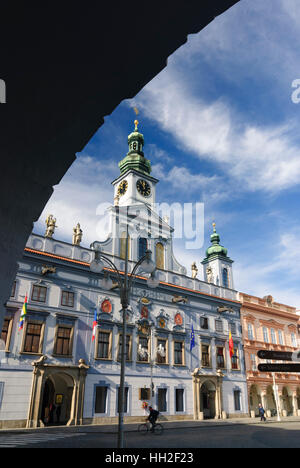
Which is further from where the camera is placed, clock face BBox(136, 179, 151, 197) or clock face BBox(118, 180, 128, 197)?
clock face BBox(118, 180, 128, 197)

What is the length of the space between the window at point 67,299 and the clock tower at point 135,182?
10767mm

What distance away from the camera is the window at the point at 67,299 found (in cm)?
2538

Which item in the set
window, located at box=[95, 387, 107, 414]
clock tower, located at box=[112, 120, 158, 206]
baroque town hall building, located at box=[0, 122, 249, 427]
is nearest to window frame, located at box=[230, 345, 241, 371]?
baroque town hall building, located at box=[0, 122, 249, 427]

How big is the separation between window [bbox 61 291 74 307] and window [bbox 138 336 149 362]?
264 inches

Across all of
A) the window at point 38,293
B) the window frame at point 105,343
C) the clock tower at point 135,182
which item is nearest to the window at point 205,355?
the window frame at point 105,343

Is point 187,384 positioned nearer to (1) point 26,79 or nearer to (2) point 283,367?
(2) point 283,367

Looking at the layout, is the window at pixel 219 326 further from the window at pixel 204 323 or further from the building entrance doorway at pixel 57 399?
the building entrance doorway at pixel 57 399

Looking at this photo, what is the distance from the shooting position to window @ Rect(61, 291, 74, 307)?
25375 mm

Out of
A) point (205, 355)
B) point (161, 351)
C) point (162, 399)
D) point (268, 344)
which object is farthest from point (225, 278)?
point (162, 399)

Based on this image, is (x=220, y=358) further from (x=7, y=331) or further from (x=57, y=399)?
(x=7, y=331)

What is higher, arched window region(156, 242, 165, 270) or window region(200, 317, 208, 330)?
arched window region(156, 242, 165, 270)

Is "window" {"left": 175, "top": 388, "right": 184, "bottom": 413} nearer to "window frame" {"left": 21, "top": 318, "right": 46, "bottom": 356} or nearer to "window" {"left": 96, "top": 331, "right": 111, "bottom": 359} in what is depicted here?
"window" {"left": 96, "top": 331, "right": 111, "bottom": 359}
